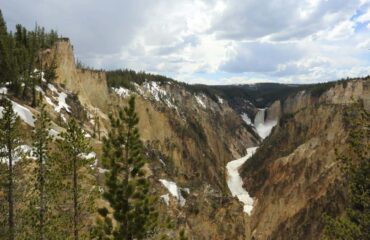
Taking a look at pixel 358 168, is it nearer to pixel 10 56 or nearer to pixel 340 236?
pixel 340 236

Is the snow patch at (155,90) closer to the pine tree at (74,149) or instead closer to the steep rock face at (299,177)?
the steep rock face at (299,177)

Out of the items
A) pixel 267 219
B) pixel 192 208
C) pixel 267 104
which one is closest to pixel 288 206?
pixel 267 219

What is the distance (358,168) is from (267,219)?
146 ft

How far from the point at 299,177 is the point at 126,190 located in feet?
162

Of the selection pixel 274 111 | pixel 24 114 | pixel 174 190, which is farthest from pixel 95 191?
pixel 274 111

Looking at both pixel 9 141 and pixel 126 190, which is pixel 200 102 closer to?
pixel 9 141

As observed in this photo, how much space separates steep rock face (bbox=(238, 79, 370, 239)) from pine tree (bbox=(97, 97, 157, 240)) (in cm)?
2935

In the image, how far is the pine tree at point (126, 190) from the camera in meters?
16.8

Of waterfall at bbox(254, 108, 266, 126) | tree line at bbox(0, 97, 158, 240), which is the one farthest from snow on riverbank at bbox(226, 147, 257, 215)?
waterfall at bbox(254, 108, 266, 126)

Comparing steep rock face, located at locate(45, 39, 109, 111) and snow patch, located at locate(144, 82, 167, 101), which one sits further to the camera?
snow patch, located at locate(144, 82, 167, 101)

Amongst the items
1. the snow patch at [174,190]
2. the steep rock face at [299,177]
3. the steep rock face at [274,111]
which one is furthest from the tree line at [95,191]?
the steep rock face at [274,111]

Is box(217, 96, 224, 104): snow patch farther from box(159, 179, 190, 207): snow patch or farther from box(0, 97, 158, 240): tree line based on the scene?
box(0, 97, 158, 240): tree line

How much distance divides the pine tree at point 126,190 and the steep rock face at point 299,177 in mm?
29350

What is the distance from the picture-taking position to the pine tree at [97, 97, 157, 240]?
16812mm
